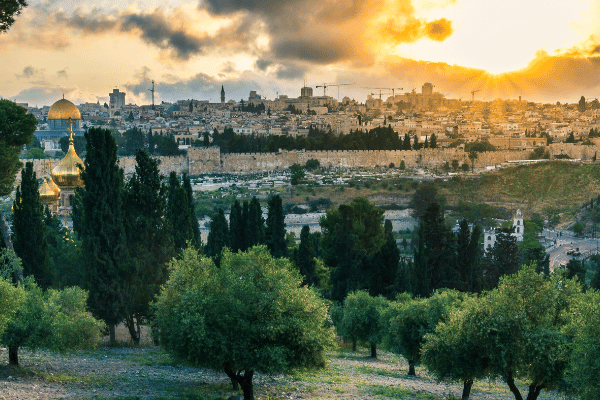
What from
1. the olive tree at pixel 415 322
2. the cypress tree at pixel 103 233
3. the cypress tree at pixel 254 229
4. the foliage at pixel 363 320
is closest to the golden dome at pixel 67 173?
the cypress tree at pixel 254 229

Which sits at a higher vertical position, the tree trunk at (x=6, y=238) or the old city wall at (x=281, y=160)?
the old city wall at (x=281, y=160)

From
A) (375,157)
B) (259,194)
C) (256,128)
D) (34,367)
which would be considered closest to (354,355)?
(34,367)

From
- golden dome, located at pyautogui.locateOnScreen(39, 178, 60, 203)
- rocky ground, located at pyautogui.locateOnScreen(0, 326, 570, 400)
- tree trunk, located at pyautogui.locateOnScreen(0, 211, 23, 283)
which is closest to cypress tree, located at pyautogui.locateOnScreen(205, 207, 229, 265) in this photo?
golden dome, located at pyautogui.locateOnScreen(39, 178, 60, 203)

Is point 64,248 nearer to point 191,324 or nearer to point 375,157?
point 191,324

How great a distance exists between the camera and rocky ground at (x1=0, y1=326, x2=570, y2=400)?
36.1ft

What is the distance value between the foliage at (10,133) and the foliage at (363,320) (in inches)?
400

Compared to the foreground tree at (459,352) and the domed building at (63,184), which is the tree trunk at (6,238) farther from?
the domed building at (63,184)

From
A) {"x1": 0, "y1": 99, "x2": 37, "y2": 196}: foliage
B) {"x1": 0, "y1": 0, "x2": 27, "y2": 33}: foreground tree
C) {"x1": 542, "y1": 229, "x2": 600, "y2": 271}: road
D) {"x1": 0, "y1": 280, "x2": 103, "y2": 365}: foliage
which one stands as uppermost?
{"x1": 0, "y1": 0, "x2": 27, "y2": 33}: foreground tree

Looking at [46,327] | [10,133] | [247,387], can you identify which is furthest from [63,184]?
[247,387]

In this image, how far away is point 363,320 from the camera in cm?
2003

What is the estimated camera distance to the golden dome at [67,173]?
25938 millimetres

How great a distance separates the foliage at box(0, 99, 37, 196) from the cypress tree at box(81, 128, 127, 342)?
5.41ft

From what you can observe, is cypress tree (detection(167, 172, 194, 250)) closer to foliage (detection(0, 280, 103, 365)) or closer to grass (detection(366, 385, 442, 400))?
foliage (detection(0, 280, 103, 365))

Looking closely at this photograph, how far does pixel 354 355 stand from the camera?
67.4 feet
